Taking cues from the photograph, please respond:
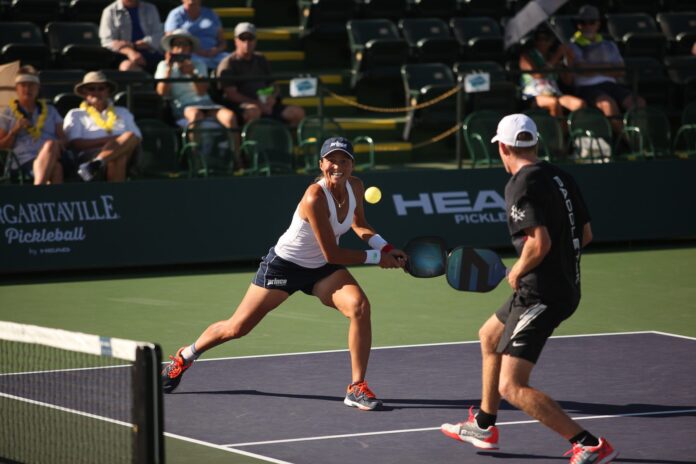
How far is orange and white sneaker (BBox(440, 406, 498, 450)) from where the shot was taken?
305 inches

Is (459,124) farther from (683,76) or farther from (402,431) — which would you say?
(402,431)

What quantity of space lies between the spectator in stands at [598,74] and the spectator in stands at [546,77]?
0.20 metres

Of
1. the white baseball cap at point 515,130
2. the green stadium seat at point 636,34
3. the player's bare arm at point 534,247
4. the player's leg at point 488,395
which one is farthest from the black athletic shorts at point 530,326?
the green stadium seat at point 636,34

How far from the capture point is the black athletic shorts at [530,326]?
717 cm

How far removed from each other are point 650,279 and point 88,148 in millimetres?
6391

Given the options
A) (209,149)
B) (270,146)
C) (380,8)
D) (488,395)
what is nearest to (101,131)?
(209,149)

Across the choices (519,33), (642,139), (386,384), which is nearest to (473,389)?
(386,384)

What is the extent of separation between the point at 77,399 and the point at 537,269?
3.39 meters

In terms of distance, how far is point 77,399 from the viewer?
8.95 m

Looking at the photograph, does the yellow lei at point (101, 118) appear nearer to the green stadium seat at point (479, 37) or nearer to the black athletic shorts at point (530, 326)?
the green stadium seat at point (479, 37)

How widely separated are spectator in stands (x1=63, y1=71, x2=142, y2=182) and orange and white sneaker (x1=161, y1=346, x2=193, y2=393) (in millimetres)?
6233

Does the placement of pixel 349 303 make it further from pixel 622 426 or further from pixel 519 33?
pixel 519 33

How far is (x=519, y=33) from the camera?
19.7 meters

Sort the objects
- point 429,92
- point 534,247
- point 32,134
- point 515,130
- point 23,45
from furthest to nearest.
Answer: point 429,92
point 23,45
point 32,134
point 515,130
point 534,247
